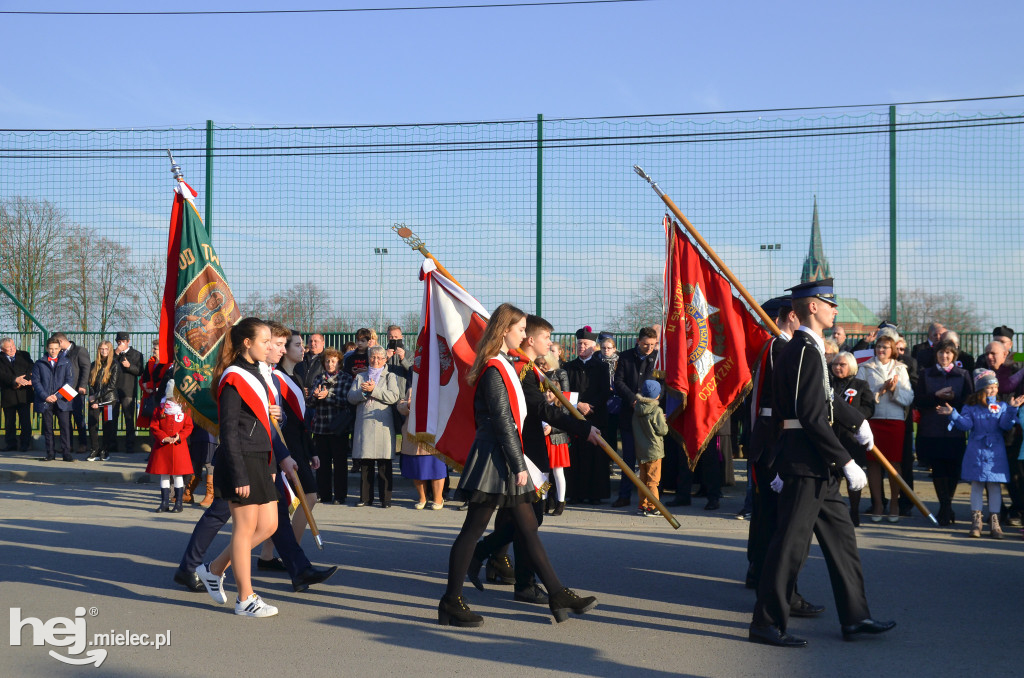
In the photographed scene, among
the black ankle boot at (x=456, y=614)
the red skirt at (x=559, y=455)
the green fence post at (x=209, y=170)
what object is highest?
the green fence post at (x=209, y=170)

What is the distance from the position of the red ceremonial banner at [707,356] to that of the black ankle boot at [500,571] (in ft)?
6.63

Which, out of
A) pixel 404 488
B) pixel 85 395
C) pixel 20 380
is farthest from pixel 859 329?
pixel 20 380

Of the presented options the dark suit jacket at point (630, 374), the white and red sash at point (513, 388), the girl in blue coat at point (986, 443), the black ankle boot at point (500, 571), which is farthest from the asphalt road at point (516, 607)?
the dark suit jacket at point (630, 374)

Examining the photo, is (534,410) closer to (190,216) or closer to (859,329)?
(190,216)

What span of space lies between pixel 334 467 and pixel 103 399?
5121 mm

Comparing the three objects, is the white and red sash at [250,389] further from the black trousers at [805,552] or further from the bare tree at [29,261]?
the bare tree at [29,261]

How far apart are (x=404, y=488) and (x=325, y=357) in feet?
6.60

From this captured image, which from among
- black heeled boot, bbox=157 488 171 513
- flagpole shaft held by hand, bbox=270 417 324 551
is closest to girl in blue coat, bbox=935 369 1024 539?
flagpole shaft held by hand, bbox=270 417 324 551

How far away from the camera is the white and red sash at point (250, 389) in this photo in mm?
5988

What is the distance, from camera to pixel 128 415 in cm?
1503

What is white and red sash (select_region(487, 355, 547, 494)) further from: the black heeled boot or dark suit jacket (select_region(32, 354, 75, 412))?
dark suit jacket (select_region(32, 354, 75, 412))

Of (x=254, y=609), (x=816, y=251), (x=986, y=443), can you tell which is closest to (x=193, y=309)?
(x=254, y=609)

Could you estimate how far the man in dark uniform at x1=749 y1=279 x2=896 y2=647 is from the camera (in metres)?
5.37

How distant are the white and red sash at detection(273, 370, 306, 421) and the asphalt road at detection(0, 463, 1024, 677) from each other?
115cm
